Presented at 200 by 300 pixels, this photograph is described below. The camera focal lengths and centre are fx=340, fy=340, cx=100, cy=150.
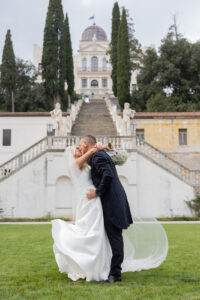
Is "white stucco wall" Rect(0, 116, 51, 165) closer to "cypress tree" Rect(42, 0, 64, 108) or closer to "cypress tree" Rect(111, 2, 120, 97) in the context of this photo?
"cypress tree" Rect(42, 0, 64, 108)

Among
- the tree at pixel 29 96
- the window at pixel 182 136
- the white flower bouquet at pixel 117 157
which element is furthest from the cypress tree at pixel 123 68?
the white flower bouquet at pixel 117 157

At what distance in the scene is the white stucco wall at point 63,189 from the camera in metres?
20.5

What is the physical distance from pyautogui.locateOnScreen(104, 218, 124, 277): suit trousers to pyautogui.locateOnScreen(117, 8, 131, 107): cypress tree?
3537cm

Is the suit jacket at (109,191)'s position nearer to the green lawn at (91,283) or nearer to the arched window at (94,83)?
the green lawn at (91,283)

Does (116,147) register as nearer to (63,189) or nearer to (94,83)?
(63,189)

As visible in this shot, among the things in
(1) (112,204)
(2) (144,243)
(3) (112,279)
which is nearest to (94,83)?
(2) (144,243)

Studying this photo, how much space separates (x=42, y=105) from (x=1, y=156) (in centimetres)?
1587

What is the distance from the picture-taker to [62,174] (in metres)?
20.9

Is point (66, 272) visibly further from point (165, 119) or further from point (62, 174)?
point (165, 119)

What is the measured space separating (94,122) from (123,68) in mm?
15287

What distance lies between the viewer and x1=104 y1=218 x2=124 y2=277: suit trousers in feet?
17.2

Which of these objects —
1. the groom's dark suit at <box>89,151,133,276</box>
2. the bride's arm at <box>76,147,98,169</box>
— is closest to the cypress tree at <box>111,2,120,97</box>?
the bride's arm at <box>76,147,98,169</box>

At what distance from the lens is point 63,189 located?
20969 millimetres

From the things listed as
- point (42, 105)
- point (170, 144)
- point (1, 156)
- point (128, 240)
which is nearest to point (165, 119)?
point (170, 144)
